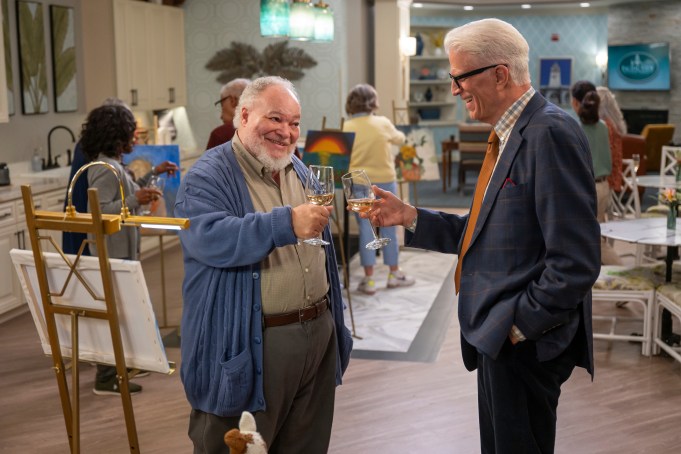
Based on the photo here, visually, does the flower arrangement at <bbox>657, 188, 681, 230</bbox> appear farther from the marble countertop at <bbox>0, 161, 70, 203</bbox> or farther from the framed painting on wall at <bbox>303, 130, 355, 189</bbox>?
the marble countertop at <bbox>0, 161, 70, 203</bbox>

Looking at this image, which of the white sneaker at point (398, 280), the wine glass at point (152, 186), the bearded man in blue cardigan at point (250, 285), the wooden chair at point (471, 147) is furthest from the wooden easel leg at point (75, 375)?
the wooden chair at point (471, 147)

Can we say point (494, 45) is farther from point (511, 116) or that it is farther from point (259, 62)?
point (259, 62)

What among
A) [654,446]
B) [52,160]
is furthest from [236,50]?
[654,446]

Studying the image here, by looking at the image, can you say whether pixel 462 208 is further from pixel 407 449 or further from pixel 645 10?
pixel 407 449

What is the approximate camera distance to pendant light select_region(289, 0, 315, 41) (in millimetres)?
6195

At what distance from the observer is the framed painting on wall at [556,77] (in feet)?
55.0

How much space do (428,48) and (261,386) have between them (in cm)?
1468

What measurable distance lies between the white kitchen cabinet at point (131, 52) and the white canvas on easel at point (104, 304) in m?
6.05

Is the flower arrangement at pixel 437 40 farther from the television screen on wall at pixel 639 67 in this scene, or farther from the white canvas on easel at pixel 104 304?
the white canvas on easel at pixel 104 304

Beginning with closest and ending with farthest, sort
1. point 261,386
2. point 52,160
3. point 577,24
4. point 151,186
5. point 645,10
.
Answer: point 261,386, point 151,186, point 52,160, point 645,10, point 577,24

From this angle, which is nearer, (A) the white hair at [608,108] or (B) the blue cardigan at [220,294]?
(B) the blue cardigan at [220,294]

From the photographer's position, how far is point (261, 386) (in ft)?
8.46

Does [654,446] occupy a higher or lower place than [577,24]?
lower

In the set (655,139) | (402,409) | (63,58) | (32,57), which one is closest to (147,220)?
(402,409)
